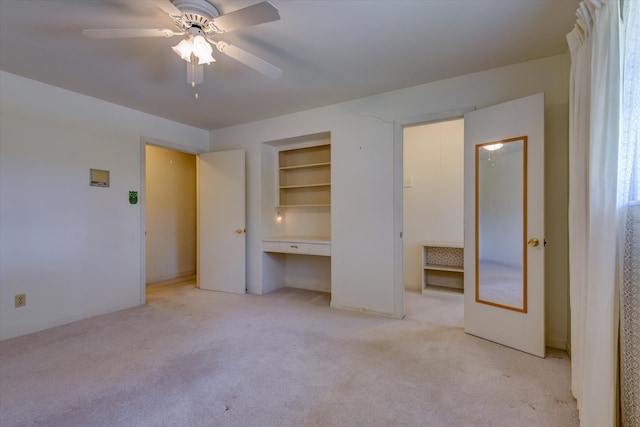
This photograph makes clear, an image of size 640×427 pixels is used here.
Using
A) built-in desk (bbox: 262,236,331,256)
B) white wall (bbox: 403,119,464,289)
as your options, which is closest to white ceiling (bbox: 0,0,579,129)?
white wall (bbox: 403,119,464,289)

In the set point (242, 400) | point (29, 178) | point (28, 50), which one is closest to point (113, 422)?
point (242, 400)

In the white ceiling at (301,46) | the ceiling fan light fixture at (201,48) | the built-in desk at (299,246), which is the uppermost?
the white ceiling at (301,46)

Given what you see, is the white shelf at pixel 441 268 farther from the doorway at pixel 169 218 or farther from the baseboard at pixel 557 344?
the doorway at pixel 169 218

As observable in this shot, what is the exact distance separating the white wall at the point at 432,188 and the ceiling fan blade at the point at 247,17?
324 cm

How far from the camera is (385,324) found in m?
2.98

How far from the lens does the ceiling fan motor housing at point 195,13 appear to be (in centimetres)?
169

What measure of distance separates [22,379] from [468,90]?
14.0 feet

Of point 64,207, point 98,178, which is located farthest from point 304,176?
point 64,207

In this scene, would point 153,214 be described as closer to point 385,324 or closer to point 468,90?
point 385,324

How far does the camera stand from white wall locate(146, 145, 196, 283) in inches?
194

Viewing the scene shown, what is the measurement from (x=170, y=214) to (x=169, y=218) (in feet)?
0.24

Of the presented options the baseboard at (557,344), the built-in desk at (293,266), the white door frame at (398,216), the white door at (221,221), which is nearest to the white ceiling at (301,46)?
the white door frame at (398,216)

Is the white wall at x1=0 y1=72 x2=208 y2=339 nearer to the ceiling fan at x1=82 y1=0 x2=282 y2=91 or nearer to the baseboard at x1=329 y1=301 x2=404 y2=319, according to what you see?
the ceiling fan at x1=82 y1=0 x2=282 y2=91

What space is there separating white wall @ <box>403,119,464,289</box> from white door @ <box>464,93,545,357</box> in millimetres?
1596
